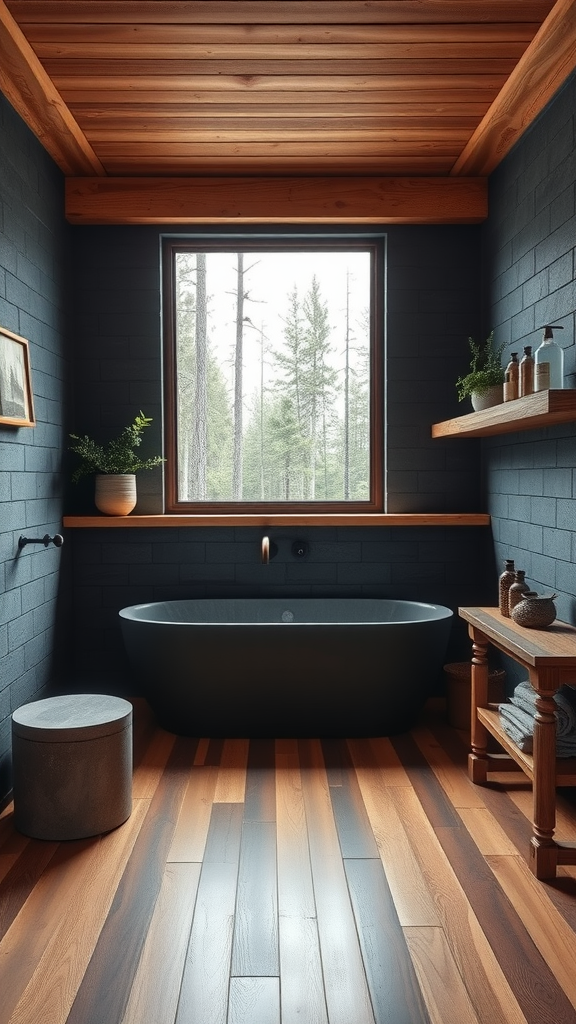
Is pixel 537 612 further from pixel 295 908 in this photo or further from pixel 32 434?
pixel 32 434

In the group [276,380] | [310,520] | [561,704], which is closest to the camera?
[561,704]

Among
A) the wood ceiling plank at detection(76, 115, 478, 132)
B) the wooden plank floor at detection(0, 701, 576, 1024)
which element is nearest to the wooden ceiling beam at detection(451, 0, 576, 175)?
the wood ceiling plank at detection(76, 115, 478, 132)

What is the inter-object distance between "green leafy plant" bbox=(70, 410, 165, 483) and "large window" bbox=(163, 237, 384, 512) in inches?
9.8

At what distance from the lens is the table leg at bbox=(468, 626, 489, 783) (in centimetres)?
298

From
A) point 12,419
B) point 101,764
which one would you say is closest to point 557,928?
point 101,764

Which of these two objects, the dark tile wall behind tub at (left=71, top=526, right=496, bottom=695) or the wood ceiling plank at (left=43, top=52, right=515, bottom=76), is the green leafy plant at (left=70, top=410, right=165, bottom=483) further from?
the wood ceiling plank at (left=43, top=52, right=515, bottom=76)

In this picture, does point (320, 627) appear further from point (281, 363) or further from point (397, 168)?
point (397, 168)

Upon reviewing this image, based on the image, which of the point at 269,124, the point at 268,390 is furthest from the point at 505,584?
the point at 269,124

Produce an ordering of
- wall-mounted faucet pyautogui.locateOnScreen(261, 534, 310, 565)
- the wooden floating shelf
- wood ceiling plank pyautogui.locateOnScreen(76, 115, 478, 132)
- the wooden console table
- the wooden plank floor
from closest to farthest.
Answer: the wooden plank floor
the wooden console table
the wooden floating shelf
wood ceiling plank pyautogui.locateOnScreen(76, 115, 478, 132)
wall-mounted faucet pyautogui.locateOnScreen(261, 534, 310, 565)

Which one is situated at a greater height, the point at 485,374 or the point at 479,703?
the point at 485,374

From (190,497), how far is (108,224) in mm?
1482

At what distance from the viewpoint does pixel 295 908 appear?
2.12 meters

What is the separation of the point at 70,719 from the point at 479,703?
60.6 inches

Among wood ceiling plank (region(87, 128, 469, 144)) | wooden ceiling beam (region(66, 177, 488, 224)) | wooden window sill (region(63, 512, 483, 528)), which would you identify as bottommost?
wooden window sill (region(63, 512, 483, 528))
